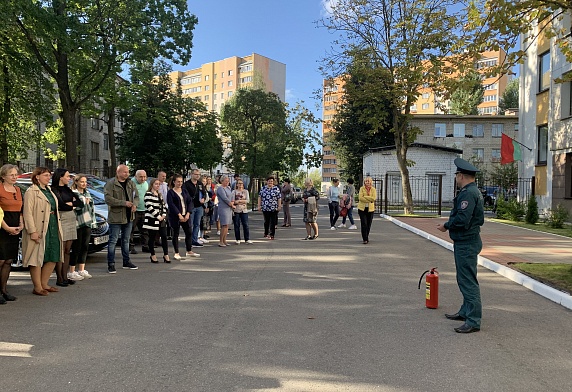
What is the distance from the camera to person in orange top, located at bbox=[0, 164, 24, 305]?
6.35m

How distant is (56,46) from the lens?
21.0 m

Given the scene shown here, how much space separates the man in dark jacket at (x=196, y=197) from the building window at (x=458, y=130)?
142 feet

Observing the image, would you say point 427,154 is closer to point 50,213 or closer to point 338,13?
point 338,13

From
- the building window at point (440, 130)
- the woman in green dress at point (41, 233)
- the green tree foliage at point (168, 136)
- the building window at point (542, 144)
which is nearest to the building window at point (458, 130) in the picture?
the building window at point (440, 130)

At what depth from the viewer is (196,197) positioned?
1235cm

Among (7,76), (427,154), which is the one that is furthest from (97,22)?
(427,154)

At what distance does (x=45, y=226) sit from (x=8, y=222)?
0.50 metres

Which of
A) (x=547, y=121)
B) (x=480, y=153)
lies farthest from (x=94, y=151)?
(x=480, y=153)

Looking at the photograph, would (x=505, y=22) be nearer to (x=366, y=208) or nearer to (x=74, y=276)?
(x=366, y=208)

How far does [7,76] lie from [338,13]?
1702 cm

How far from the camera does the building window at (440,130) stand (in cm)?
4988

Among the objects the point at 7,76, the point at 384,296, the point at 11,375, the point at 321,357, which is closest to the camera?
the point at 11,375

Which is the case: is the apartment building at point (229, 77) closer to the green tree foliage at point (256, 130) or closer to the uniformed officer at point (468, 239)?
the green tree foliage at point (256, 130)

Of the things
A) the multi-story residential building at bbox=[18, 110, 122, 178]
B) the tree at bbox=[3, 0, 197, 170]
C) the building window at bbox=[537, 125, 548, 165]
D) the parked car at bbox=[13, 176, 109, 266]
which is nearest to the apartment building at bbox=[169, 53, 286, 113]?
the multi-story residential building at bbox=[18, 110, 122, 178]
